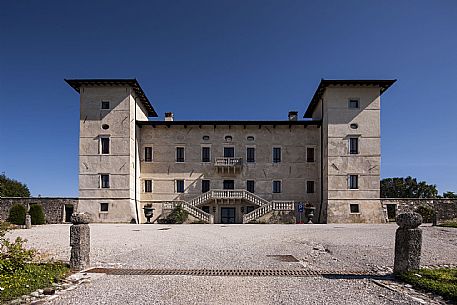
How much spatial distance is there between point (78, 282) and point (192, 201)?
80.9 ft

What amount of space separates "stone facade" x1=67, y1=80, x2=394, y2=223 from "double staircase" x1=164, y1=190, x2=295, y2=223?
95 mm

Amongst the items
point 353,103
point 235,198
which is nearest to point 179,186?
point 235,198

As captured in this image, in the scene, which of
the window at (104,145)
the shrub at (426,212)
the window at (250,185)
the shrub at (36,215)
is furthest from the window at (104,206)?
the shrub at (426,212)

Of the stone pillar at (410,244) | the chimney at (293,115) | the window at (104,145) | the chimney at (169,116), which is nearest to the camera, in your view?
the stone pillar at (410,244)

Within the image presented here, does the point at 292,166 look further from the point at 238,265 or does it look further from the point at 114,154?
the point at 238,265

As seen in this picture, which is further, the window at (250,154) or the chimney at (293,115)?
the chimney at (293,115)

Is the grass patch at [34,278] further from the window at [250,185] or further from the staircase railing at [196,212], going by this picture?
the window at [250,185]

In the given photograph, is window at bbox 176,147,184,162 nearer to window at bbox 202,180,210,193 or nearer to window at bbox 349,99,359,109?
window at bbox 202,180,210,193

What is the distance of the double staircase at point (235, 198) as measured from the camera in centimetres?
3075

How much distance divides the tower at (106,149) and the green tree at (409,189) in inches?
2183

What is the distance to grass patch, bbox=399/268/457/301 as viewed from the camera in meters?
6.53

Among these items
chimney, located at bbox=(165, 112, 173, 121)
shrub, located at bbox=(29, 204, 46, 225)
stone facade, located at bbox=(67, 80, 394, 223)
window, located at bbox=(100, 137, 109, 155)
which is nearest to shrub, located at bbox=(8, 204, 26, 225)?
shrub, located at bbox=(29, 204, 46, 225)

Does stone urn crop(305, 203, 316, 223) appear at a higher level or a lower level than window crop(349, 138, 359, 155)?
lower

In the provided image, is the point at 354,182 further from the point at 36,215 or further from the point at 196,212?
the point at 36,215
